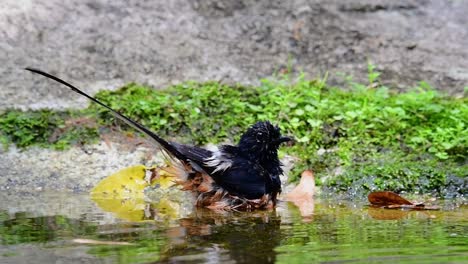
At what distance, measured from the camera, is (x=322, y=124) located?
7.59 meters

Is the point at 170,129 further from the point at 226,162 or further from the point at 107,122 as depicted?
the point at 226,162

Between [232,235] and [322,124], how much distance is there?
133 inches

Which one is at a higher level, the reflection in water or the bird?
the bird

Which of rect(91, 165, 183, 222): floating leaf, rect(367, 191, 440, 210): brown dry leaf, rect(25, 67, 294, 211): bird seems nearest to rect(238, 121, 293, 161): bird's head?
rect(25, 67, 294, 211): bird

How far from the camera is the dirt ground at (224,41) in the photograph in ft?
28.9

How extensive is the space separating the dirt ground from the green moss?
56 centimetres

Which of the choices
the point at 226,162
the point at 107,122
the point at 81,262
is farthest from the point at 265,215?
the point at 107,122

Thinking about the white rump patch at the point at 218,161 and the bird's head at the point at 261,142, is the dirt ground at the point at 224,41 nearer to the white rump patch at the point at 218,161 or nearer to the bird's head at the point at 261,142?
the bird's head at the point at 261,142

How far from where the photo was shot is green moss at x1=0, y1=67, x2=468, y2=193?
684 cm

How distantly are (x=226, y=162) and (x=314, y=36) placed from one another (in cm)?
387

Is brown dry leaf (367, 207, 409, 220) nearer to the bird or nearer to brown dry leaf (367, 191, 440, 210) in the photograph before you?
brown dry leaf (367, 191, 440, 210)

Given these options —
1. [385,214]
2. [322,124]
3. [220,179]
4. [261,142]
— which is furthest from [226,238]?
[322,124]

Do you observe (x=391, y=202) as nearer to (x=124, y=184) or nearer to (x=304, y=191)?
(x=304, y=191)

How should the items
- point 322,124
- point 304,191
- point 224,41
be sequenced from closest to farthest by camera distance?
point 304,191, point 322,124, point 224,41
